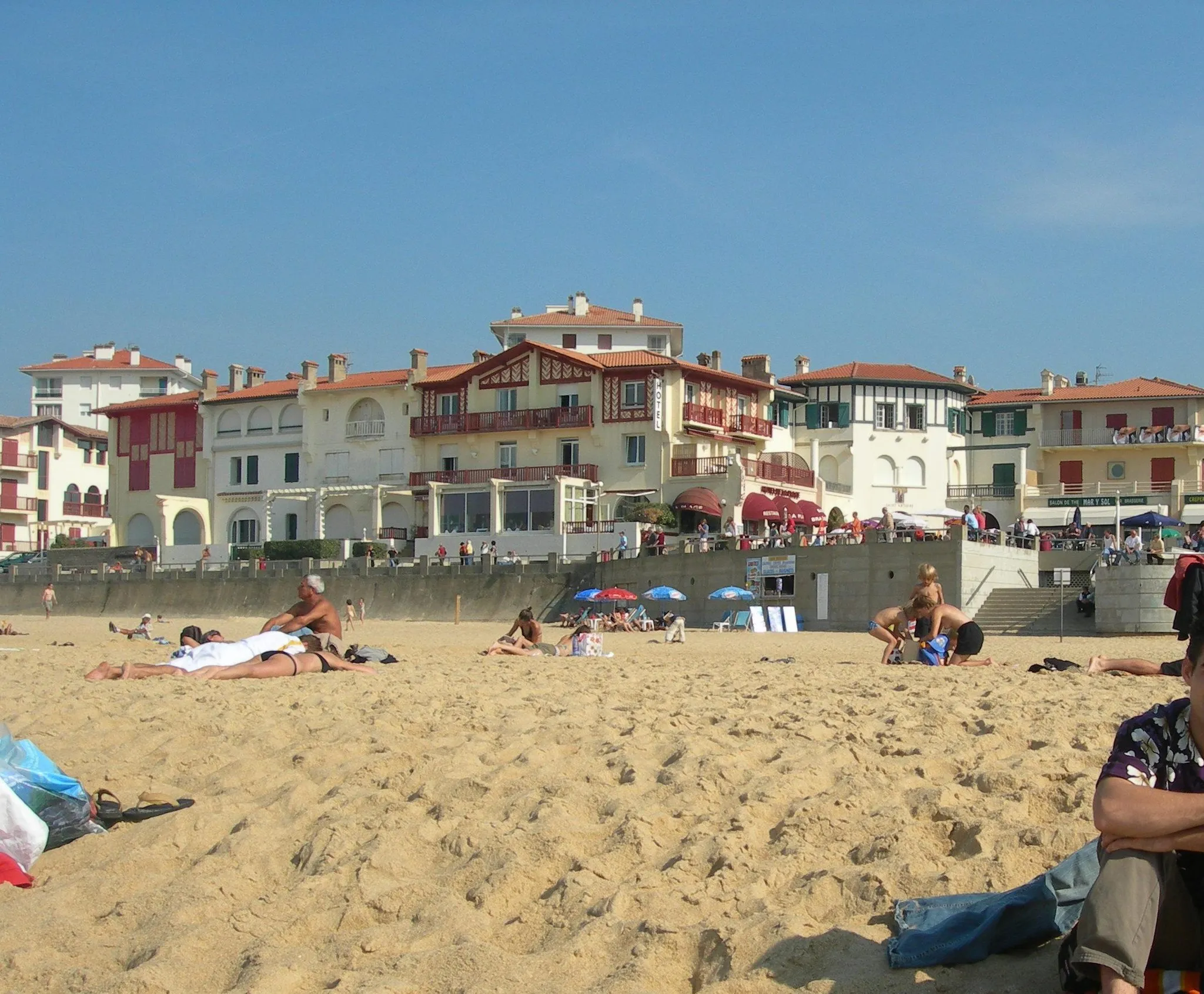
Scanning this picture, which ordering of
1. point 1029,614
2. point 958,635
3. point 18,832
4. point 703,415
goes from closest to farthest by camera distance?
point 18,832
point 958,635
point 1029,614
point 703,415

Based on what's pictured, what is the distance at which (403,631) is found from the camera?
32.1 metres

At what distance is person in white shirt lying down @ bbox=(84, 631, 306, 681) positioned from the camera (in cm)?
1022

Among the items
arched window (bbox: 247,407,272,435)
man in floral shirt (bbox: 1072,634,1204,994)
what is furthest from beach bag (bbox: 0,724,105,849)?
arched window (bbox: 247,407,272,435)

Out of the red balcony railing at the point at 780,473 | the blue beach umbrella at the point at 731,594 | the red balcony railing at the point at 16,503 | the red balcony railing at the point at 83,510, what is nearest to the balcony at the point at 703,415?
the red balcony railing at the point at 780,473

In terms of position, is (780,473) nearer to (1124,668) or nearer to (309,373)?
(309,373)

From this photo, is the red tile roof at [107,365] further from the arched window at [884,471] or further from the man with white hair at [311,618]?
the man with white hair at [311,618]

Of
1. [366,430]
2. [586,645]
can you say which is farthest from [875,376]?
[586,645]

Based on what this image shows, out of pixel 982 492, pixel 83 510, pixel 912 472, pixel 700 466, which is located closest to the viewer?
pixel 700 466

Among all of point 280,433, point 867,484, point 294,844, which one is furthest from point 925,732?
point 280,433

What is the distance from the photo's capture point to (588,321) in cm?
6028

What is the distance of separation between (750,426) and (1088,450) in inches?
548

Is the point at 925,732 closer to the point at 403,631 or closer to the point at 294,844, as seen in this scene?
the point at 294,844

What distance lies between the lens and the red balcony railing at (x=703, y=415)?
4753 cm

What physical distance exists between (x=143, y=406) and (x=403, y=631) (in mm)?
31900
